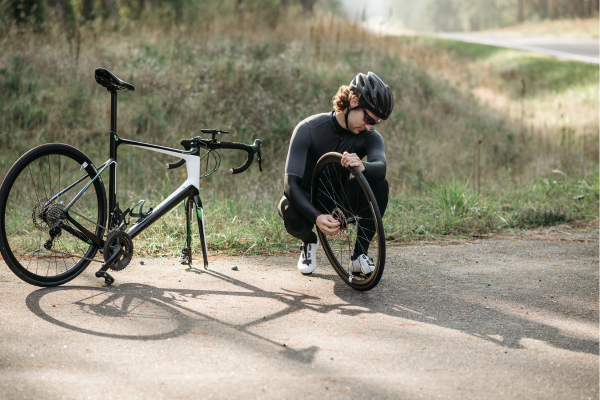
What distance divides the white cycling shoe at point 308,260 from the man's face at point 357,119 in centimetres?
99

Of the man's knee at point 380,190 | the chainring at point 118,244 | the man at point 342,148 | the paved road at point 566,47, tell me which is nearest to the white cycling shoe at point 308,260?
the man at point 342,148

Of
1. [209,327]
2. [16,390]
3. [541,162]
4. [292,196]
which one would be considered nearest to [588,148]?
[541,162]

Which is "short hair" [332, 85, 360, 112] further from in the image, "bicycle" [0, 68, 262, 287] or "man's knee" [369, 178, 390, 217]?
"bicycle" [0, 68, 262, 287]

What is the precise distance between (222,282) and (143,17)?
11.9 metres

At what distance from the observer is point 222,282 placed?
3918mm

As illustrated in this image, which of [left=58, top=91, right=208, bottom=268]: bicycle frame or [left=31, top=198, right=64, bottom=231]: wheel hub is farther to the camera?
[left=58, top=91, right=208, bottom=268]: bicycle frame

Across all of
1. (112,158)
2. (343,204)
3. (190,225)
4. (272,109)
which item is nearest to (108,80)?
(112,158)

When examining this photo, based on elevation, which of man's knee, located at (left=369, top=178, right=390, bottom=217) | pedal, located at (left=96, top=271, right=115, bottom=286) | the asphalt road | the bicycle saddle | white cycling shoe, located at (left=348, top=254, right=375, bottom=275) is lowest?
the asphalt road

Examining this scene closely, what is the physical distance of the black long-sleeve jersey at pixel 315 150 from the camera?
3676mm

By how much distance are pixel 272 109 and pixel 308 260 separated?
21.0 feet

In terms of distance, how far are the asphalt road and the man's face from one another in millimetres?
1158

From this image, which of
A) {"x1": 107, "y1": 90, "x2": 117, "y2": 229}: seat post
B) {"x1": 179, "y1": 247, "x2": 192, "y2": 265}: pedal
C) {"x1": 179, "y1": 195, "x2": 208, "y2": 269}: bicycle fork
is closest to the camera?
{"x1": 107, "y1": 90, "x2": 117, "y2": 229}: seat post

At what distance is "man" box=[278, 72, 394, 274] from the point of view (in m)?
3.67

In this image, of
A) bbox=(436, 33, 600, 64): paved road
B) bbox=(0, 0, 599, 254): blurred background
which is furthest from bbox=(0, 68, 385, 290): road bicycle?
bbox=(436, 33, 600, 64): paved road
